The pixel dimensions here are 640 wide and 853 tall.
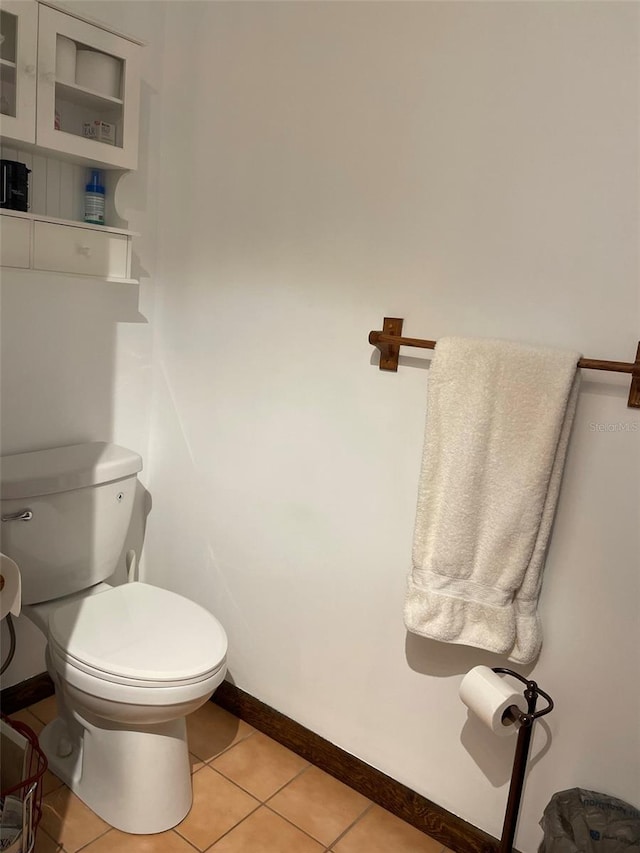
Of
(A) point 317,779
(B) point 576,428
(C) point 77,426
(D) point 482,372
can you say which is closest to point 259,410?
(C) point 77,426

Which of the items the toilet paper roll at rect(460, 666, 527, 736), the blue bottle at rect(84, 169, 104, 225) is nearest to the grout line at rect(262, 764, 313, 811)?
the toilet paper roll at rect(460, 666, 527, 736)

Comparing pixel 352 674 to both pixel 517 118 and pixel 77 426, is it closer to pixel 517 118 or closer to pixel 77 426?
pixel 77 426

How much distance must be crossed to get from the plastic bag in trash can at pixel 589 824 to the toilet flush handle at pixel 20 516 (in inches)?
52.9

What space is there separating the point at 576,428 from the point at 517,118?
64 centimetres

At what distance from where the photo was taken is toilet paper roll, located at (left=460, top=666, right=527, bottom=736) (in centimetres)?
144

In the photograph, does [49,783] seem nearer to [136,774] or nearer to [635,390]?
[136,774]

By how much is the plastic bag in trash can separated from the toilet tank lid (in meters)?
1.30

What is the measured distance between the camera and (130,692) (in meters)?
1.56

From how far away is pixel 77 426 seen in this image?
205cm

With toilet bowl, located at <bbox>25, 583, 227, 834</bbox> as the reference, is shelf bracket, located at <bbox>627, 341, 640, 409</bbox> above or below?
above

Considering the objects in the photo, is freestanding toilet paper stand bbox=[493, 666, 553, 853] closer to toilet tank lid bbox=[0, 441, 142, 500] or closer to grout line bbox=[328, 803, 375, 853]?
grout line bbox=[328, 803, 375, 853]

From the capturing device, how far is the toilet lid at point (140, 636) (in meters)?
1.58

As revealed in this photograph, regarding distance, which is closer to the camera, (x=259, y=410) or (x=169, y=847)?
(x=169, y=847)

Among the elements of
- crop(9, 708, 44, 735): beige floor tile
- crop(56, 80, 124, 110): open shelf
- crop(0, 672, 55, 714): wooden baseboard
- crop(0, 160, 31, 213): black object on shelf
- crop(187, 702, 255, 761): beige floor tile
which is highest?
crop(56, 80, 124, 110): open shelf
